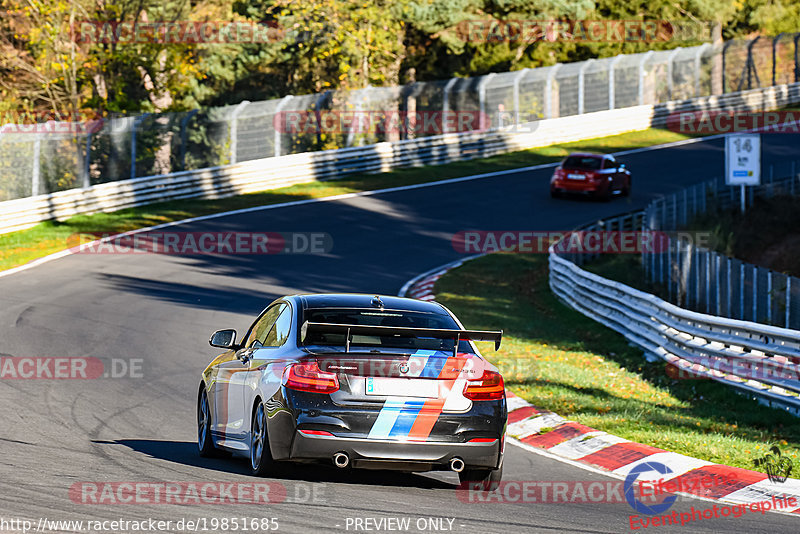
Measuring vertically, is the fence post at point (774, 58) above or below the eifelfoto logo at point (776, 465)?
above

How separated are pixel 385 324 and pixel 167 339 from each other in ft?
28.2

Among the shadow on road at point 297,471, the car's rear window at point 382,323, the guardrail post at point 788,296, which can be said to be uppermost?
the car's rear window at point 382,323

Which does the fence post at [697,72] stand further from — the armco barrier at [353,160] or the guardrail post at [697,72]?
the armco barrier at [353,160]

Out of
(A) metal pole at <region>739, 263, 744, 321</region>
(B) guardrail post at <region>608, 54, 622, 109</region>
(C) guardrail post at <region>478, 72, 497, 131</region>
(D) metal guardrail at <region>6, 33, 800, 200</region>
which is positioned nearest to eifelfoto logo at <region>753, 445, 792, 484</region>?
(A) metal pole at <region>739, 263, 744, 321</region>

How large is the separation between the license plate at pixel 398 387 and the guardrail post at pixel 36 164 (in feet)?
76.8

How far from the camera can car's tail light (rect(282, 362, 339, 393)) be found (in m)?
7.81

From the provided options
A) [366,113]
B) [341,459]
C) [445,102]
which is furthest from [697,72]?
[341,459]

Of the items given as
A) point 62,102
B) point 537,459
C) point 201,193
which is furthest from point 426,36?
point 537,459

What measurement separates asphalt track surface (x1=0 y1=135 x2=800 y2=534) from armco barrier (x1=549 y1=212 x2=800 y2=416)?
409 centimetres

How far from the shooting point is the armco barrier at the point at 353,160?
3027 cm

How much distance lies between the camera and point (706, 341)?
50.3 ft
